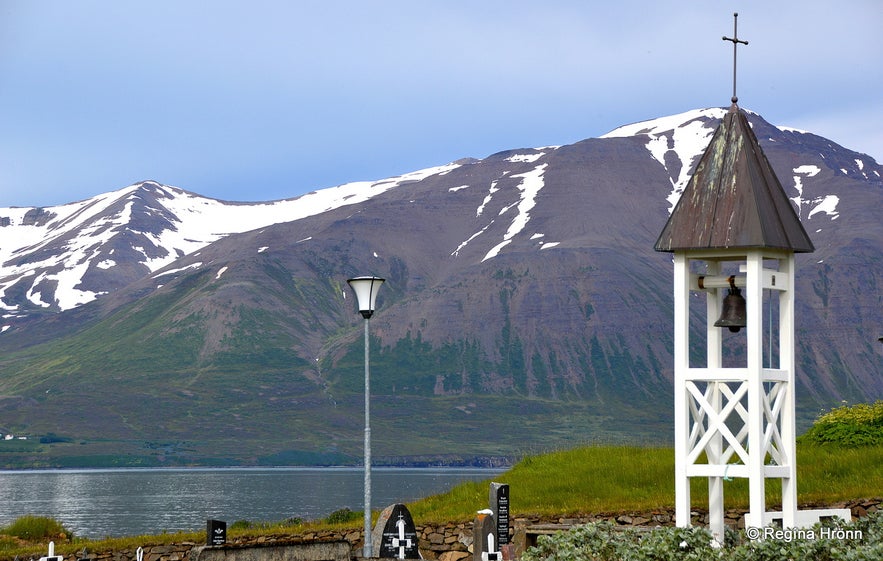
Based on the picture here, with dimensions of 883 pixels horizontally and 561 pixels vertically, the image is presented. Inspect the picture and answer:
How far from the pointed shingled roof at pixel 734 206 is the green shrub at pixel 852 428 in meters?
16.5

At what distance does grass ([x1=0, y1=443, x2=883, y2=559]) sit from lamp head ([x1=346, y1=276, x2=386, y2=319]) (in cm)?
792

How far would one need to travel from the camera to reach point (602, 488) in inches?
1516

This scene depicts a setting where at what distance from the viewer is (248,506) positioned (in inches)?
5290

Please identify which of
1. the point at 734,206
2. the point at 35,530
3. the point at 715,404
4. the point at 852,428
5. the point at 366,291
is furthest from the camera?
the point at 35,530

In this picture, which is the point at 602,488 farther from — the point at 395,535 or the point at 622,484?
the point at 395,535

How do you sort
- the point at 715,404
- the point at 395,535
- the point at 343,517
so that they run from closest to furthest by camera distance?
the point at 715,404, the point at 395,535, the point at 343,517

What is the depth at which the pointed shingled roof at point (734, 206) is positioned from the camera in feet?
77.2

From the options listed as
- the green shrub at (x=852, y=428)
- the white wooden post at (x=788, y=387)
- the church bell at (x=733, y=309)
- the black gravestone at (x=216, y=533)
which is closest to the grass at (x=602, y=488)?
the green shrub at (x=852, y=428)

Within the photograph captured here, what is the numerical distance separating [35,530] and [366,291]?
20.7 meters

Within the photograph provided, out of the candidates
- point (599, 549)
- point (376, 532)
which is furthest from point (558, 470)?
point (599, 549)

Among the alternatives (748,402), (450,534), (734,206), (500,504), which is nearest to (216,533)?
(450,534)

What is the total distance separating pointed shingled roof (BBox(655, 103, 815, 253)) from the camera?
77.2 ft

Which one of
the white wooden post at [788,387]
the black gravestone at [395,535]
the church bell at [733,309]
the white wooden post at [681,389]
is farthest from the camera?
the black gravestone at [395,535]

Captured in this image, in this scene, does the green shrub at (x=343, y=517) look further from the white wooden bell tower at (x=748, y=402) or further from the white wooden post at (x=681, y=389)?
the white wooden post at (x=681, y=389)
